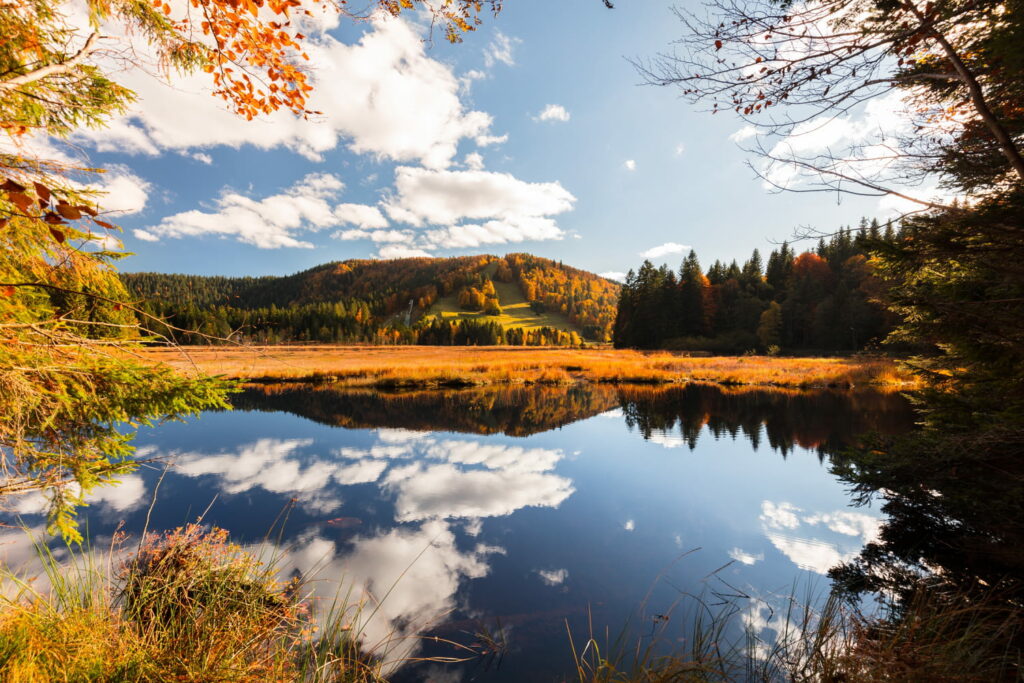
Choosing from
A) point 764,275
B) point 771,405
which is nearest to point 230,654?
point 771,405

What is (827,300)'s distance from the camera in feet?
148

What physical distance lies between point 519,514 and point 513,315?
138456 mm

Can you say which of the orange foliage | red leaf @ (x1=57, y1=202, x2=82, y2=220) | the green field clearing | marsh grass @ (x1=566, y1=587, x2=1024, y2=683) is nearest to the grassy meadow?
the green field clearing

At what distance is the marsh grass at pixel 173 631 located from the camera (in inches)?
97.3

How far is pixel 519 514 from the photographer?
25.5 ft

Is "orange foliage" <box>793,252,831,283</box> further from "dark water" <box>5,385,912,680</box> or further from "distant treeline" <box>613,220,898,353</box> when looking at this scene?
"dark water" <box>5,385,912,680</box>

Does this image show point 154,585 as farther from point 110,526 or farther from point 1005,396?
point 1005,396

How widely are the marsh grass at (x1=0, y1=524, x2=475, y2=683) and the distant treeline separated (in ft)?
173

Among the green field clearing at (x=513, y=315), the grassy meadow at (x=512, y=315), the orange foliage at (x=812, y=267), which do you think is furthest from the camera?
the green field clearing at (x=513, y=315)

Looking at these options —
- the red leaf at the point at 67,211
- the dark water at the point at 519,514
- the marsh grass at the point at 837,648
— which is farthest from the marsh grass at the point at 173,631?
the red leaf at the point at 67,211

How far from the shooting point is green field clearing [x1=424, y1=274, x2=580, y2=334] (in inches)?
5256

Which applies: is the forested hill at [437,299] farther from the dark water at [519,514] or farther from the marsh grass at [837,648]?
the marsh grass at [837,648]

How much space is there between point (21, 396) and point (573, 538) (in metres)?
7.27

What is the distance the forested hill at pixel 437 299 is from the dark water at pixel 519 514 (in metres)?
78.3
